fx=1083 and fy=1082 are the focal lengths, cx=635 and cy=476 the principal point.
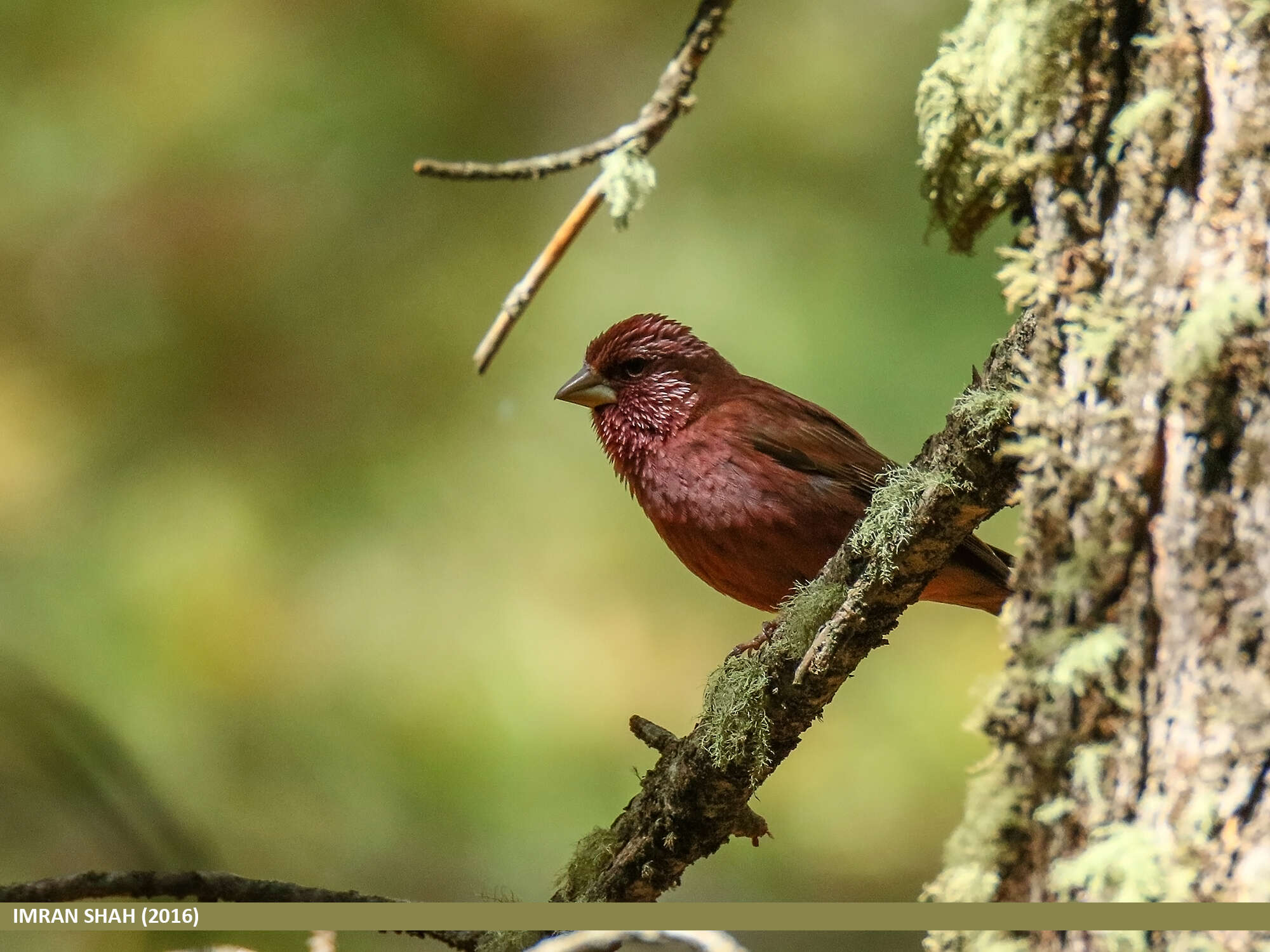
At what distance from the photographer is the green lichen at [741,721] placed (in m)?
1.77

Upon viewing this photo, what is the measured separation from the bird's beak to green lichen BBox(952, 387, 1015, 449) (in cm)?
132

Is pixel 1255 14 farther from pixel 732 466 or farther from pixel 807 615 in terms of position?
pixel 732 466

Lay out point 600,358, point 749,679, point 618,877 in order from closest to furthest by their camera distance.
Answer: point 749,679 → point 618,877 → point 600,358

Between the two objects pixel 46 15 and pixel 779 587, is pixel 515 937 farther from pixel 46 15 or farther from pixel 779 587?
pixel 46 15

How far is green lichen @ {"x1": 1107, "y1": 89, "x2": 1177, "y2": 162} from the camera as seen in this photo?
41.6 inches

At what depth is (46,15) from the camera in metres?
3.62

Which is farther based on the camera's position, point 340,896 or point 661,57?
point 661,57

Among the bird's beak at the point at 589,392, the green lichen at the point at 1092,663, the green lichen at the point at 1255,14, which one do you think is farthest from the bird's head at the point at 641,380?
the green lichen at the point at 1255,14

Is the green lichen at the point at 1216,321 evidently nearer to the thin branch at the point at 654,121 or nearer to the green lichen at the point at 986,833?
the green lichen at the point at 986,833

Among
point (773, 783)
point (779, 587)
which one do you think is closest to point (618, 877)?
point (779, 587)

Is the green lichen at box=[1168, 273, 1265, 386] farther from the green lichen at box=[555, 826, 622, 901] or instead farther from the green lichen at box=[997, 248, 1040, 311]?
the green lichen at box=[555, 826, 622, 901]

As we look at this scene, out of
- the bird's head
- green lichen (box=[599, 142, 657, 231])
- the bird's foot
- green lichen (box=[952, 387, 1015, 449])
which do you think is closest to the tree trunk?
green lichen (box=[952, 387, 1015, 449])

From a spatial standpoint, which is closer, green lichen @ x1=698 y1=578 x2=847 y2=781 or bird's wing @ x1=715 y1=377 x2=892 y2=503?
green lichen @ x1=698 y1=578 x2=847 y2=781

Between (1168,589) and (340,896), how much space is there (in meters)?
1.65
